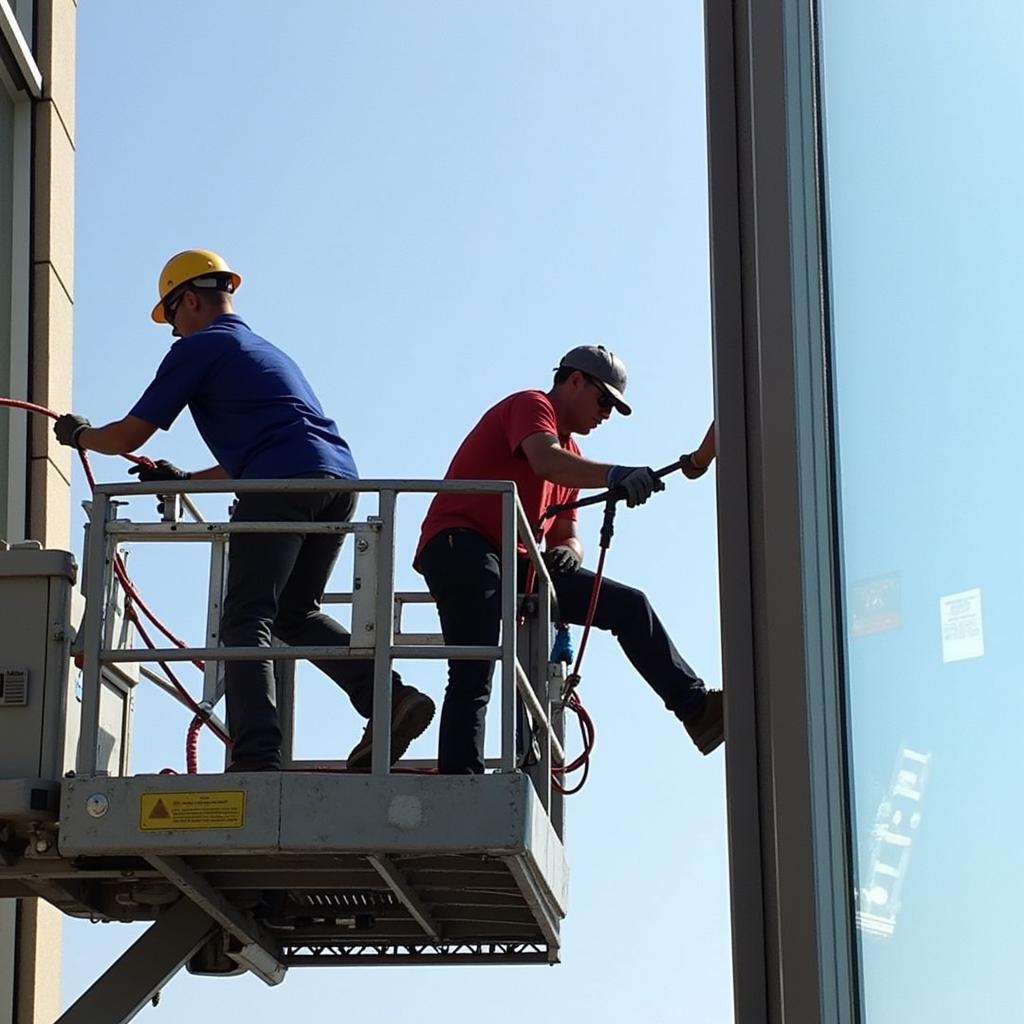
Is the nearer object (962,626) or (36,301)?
(962,626)

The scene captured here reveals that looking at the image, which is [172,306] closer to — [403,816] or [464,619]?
[464,619]

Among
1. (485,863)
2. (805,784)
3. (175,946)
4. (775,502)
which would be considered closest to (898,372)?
(775,502)

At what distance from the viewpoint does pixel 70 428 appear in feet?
25.7

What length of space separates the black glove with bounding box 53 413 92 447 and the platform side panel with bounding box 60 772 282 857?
4.95ft

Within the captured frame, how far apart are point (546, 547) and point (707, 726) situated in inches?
42.1

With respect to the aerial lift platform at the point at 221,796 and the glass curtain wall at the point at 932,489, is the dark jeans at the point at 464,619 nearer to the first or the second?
the aerial lift platform at the point at 221,796

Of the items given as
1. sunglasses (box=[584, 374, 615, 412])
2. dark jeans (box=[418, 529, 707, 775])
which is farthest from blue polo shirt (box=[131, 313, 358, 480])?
sunglasses (box=[584, 374, 615, 412])

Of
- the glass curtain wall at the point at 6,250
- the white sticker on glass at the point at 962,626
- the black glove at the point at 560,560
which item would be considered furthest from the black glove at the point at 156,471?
the white sticker on glass at the point at 962,626

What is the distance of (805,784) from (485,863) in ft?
13.6

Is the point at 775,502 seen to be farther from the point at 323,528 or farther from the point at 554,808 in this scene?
the point at 554,808

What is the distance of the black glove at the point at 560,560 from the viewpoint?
8.46 m

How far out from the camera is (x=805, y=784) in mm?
3576

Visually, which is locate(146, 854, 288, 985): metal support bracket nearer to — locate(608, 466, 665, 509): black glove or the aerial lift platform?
the aerial lift platform

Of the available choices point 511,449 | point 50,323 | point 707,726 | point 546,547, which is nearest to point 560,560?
point 546,547
